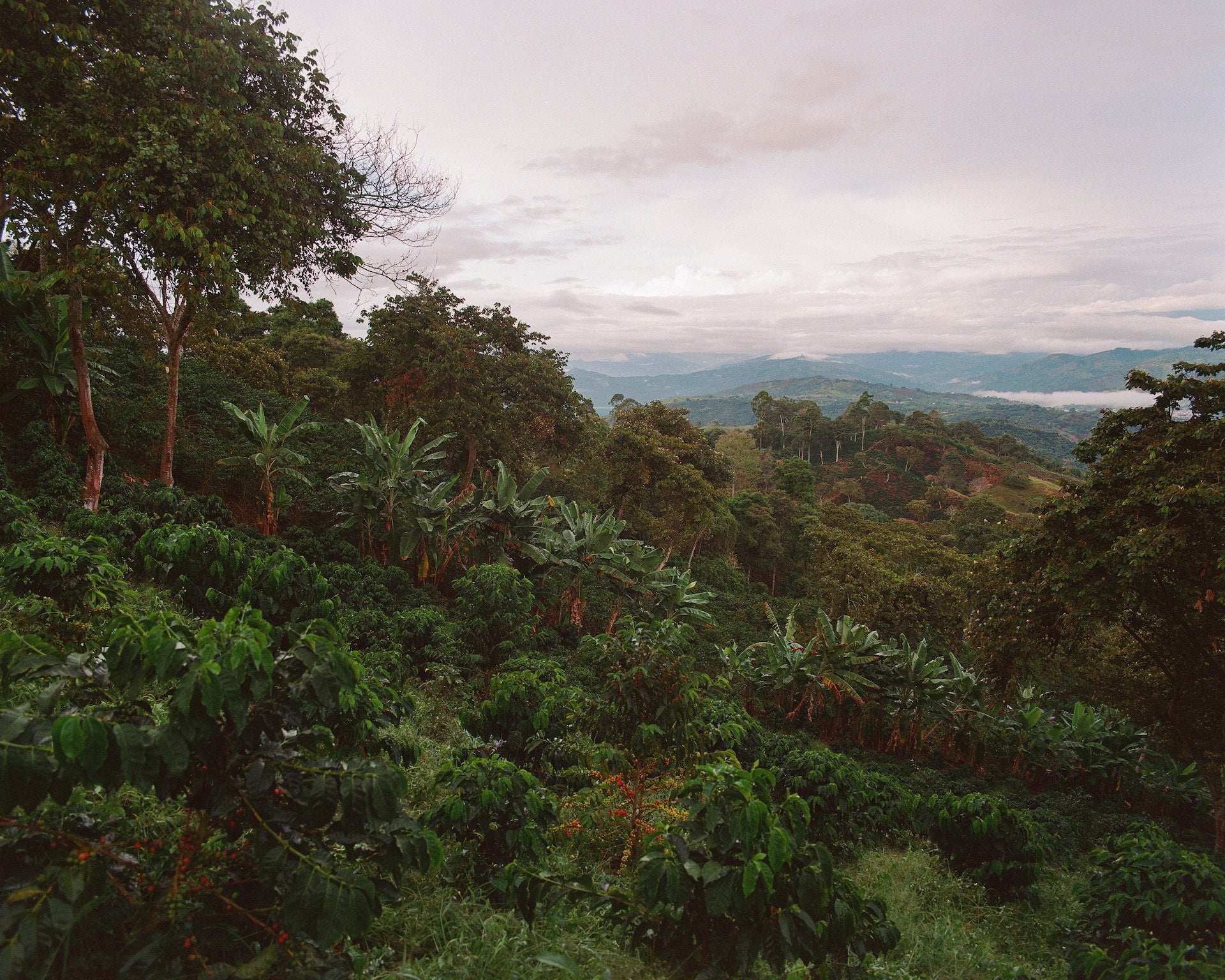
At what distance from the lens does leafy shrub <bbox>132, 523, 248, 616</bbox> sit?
4.25m

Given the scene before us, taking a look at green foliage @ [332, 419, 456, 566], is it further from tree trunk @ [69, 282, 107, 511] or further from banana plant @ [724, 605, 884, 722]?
banana plant @ [724, 605, 884, 722]

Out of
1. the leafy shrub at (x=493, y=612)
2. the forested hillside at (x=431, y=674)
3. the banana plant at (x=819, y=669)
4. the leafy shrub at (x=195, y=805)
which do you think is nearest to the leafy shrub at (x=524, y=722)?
the forested hillside at (x=431, y=674)

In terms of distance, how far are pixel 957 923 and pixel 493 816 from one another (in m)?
Answer: 3.25

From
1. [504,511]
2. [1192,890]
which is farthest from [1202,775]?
[504,511]

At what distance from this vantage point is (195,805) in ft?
5.72

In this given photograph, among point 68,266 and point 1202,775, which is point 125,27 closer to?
point 68,266

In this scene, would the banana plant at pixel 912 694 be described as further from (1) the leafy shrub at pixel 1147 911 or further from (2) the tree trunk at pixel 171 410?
(2) the tree trunk at pixel 171 410

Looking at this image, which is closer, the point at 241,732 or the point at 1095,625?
the point at 241,732

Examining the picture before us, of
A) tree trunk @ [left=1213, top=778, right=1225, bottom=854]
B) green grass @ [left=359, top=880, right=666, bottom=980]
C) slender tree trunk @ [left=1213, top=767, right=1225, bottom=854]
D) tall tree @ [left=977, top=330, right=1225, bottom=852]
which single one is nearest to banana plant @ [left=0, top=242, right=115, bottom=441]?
green grass @ [left=359, top=880, right=666, bottom=980]

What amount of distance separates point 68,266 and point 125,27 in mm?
2584

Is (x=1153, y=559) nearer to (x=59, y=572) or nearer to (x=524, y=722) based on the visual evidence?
(x=524, y=722)

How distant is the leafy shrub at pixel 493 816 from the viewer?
2.51m

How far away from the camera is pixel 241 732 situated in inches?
67.3

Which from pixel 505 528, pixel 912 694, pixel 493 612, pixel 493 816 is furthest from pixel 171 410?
pixel 912 694
